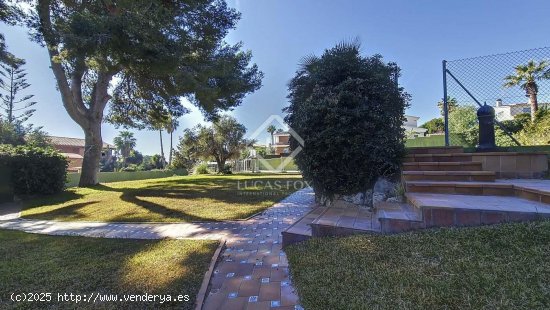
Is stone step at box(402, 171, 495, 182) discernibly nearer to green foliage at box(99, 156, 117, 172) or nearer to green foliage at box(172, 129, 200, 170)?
green foliage at box(172, 129, 200, 170)

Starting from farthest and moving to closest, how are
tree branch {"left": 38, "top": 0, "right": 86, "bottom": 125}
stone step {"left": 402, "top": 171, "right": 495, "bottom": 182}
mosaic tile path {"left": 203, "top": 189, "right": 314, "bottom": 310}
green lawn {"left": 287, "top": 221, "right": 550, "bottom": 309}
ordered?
tree branch {"left": 38, "top": 0, "right": 86, "bottom": 125} → stone step {"left": 402, "top": 171, "right": 495, "bottom": 182} → mosaic tile path {"left": 203, "top": 189, "right": 314, "bottom": 310} → green lawn {"left": 287, "top": 221, "right": 550, "bottom": 309}

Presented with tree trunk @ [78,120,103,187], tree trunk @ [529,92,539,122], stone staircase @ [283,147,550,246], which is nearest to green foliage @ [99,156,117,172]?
tree trunk @ [78,120,103,187]

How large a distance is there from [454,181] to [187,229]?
4159 mm

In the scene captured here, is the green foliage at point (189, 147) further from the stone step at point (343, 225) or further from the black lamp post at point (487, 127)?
the stone step at point (343, 225)

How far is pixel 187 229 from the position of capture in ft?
14.9

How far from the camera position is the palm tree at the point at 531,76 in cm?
504

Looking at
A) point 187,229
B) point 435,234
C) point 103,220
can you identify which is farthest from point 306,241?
point 103,220

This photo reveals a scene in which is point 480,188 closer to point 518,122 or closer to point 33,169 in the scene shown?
point 518,122

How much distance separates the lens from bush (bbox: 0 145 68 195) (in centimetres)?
898

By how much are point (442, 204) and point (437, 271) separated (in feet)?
2.96

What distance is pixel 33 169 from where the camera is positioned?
927 cm

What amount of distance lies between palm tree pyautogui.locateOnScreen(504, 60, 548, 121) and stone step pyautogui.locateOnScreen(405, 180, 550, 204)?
2.79 metres

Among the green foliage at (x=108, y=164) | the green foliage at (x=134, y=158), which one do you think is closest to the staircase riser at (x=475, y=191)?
the green foliage at (x=108, y=164)

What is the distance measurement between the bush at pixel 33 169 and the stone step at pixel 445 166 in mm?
11545
